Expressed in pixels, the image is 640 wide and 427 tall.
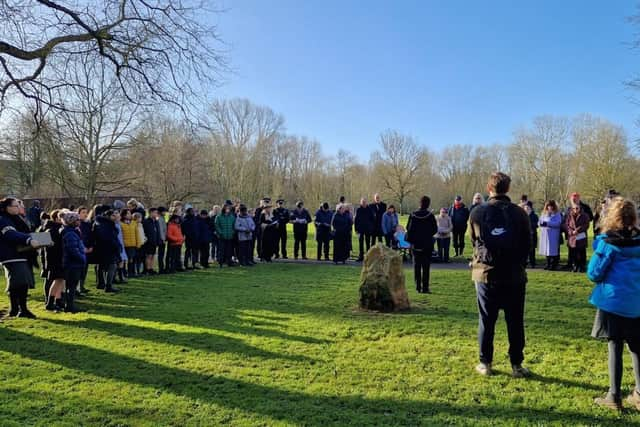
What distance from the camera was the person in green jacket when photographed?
14758 millimetres

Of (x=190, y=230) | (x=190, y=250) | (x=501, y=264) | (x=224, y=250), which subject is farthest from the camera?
(x=224, y=250)

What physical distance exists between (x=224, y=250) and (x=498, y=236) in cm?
1145

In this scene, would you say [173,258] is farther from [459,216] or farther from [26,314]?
[459,216]

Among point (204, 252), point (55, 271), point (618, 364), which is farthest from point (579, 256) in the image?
point (55, 271)

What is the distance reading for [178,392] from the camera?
187 inches

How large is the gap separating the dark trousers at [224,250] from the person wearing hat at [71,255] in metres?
6.64

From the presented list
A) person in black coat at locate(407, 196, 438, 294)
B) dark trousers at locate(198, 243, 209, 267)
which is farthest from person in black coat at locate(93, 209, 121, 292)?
person in black coat at locate(407, 196, 438, 294)

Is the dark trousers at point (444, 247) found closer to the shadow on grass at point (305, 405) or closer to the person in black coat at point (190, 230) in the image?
the person in black coat at point (190, 230)

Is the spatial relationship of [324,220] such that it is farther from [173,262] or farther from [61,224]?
[61,224]

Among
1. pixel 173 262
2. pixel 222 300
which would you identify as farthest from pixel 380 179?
pixel 222 300

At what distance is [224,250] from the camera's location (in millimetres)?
15219

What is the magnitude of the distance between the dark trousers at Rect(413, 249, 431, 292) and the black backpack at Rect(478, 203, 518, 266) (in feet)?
15.7

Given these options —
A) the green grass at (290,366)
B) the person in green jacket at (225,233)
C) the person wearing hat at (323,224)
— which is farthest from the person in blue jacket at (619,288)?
the person wearing hat at (323,224)

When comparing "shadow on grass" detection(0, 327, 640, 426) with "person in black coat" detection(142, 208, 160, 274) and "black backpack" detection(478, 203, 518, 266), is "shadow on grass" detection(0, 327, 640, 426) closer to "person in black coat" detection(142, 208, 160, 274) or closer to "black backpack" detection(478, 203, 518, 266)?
"black backpack" detection(478, 203, 518, 266)
